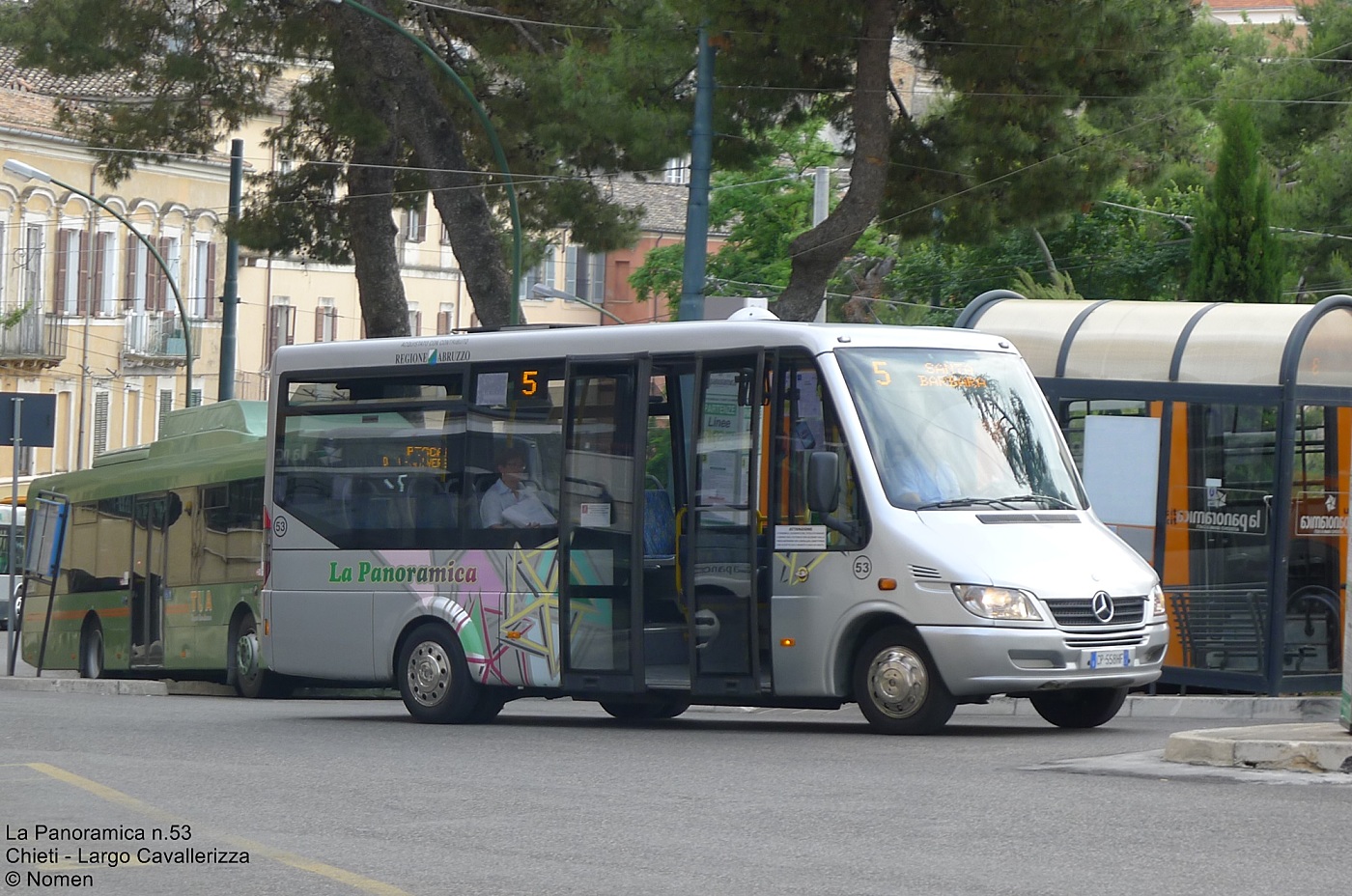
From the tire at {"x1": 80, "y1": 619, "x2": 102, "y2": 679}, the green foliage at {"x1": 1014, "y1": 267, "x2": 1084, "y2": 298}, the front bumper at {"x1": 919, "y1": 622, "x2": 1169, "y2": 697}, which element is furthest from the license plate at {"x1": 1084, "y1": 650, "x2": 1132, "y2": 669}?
the green foliage at {"x1": 1014, "y1": 267, "x2": 1084, "y2": 298}

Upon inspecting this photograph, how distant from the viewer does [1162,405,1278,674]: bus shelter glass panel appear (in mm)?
17078

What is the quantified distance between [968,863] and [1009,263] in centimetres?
4116

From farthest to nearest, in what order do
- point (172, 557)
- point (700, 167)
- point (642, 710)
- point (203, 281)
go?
point (203, 281) < point (172, 557) < point (700, 167) < point (642, 710)

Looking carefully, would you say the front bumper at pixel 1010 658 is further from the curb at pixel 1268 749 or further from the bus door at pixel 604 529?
the bus door at pixel 604 529

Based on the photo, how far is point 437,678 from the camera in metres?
15.8

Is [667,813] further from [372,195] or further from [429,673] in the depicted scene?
[372,195]

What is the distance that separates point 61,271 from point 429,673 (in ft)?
151

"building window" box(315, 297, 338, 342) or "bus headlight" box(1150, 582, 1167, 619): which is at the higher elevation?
"building window" box(315, 297, 338, 342)

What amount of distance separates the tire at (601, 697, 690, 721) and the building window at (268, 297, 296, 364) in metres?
49.2

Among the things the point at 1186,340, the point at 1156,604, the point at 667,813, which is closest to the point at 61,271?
the point at 1186,340

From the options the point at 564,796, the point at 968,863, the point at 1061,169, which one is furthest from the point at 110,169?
the point at 968,863

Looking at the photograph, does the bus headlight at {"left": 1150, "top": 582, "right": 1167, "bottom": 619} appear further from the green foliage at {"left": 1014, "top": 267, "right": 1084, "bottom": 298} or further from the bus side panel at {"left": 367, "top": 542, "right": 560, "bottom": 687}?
the green foliage at {"left": 1014, "top": 267, "right": 1084, "bottom": 298}

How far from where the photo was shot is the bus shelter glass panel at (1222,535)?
17078 millimetres

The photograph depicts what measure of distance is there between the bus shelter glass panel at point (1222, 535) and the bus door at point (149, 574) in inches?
479
